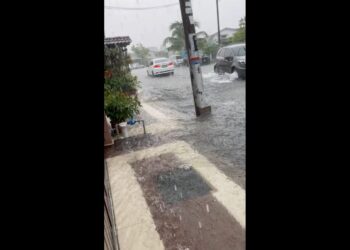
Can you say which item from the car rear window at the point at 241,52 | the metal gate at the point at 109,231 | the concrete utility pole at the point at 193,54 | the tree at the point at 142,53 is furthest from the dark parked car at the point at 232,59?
the tree at the point at 142,53

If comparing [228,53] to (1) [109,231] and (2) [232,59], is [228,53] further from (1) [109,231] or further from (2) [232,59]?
(1) [109,231]

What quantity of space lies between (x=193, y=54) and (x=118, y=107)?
108 inches

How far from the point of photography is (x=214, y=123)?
7.01 m

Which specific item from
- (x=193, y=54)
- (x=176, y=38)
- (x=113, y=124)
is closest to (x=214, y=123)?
(x=193, y=54)

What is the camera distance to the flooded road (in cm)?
477

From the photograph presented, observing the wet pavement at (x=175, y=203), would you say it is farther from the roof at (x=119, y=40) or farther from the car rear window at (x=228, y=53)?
the roof at (x=119, y=40)

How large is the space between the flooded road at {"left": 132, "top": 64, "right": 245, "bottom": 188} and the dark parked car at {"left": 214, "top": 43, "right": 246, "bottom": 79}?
75 cm

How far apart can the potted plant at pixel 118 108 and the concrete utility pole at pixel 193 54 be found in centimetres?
207

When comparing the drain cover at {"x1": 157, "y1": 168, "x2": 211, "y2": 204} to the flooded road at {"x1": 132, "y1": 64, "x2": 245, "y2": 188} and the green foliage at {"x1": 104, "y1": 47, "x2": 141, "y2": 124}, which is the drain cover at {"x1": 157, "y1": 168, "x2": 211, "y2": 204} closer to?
the flooded road at {"x1": 132, "y1": 64, "x2": 245, "y2": 188}
